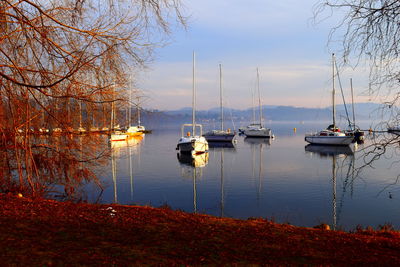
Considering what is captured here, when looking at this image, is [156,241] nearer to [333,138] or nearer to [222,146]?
[222,146]

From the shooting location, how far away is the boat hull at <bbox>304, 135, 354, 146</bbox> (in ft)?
163

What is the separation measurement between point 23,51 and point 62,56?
46.9 inches

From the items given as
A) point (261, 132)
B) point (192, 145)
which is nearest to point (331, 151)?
point (192, 145)

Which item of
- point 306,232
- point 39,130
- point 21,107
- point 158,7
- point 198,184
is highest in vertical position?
point 158,7

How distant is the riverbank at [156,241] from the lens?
4.82 m

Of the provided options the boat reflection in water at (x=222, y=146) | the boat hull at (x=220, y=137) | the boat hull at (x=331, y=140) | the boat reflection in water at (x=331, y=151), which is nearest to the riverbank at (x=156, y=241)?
the boat reflection in water at (x=331, y=151)

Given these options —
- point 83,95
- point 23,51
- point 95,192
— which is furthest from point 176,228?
point 95,192

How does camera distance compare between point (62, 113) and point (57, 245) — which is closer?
point (57, 245)

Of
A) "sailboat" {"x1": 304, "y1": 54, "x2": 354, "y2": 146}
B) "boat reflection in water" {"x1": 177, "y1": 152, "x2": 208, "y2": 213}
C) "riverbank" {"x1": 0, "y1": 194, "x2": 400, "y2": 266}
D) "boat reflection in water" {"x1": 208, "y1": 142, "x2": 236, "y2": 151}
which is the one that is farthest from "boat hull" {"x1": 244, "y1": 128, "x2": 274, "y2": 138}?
"riverbank" {"x1": 0, "y1": 194, "x2": 400, "y2": 266}

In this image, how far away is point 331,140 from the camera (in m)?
51.6

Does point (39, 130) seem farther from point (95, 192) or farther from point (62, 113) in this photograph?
point (95, 192)

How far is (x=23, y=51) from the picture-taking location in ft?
20.2

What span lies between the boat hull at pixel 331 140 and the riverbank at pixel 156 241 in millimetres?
45932

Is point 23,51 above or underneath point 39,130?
above
